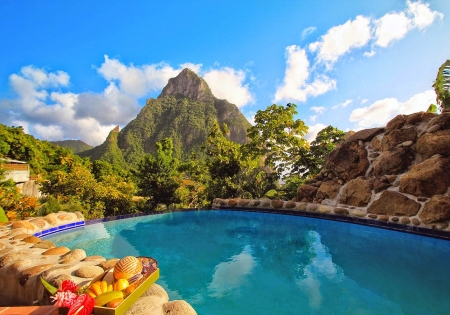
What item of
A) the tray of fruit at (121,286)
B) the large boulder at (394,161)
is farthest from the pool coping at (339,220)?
the tray of fruit at (121,286)

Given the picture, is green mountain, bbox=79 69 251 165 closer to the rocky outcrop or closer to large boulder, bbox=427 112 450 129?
the rocky outcrop

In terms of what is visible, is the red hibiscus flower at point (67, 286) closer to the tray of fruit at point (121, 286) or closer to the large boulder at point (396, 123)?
the tray of fruit at point (121, 286)

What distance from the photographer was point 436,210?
6223 millimetres

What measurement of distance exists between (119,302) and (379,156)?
9276mm

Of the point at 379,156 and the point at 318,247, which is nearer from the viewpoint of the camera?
the point at 318,247

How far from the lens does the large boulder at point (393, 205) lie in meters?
6.88

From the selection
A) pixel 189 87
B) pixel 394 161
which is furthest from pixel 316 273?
pixel 189 87

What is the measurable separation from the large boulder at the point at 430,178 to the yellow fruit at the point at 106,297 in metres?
7.82

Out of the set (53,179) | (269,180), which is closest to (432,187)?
(269,180)

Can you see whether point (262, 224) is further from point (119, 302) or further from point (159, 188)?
point (119, 302)

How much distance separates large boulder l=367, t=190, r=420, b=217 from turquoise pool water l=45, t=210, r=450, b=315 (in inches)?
26.7

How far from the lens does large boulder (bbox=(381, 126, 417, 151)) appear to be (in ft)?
27.0

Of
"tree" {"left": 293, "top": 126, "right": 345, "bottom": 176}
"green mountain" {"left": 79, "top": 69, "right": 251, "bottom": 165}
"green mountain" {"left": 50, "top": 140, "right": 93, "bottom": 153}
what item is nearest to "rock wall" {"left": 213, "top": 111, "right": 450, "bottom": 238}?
"tree" {"left": 293, "top": 126, "right": 345, "bottom": 176}

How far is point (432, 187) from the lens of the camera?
21.9ft
